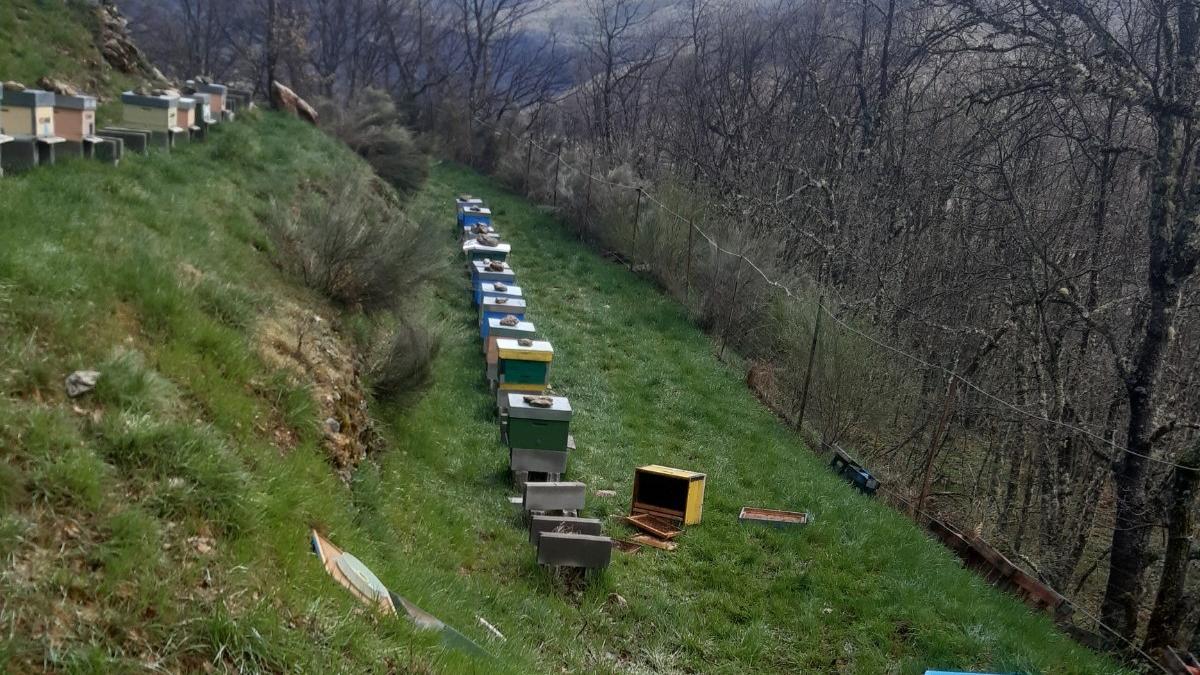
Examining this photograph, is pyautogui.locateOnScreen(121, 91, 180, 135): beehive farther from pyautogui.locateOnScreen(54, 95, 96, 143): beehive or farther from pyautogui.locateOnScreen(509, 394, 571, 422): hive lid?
pyautogui.locateOnScreen(509, 394, 571, 422): hive lid

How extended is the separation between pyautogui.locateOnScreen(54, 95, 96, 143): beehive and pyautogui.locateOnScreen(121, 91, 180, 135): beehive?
2145mm

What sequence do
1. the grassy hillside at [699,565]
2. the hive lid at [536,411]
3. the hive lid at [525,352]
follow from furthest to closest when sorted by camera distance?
the hive lid at [525,352] → the hive lid at [536,411] → the grassy hillside at [699,565]

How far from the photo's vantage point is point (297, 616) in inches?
144

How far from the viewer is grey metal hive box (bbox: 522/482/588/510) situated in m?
7.46

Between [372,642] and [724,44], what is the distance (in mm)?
24660

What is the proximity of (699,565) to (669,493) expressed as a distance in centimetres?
102

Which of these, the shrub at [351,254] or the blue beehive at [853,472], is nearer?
the shrub at [351,254]

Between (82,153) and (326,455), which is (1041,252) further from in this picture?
(82,153)

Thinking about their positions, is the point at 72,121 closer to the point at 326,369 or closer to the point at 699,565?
the point at 326,369

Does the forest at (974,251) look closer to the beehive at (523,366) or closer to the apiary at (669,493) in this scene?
the apiary at (669,493)

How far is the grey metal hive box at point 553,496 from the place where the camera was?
24.5 feet

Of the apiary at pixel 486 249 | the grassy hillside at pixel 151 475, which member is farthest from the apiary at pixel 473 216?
the grassy hillside at pixel 151 475

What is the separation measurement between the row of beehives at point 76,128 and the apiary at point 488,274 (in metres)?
4.55

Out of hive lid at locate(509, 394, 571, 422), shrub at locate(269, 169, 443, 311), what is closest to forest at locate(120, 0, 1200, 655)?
hive lid at locate(509, 394, 571, 422)
